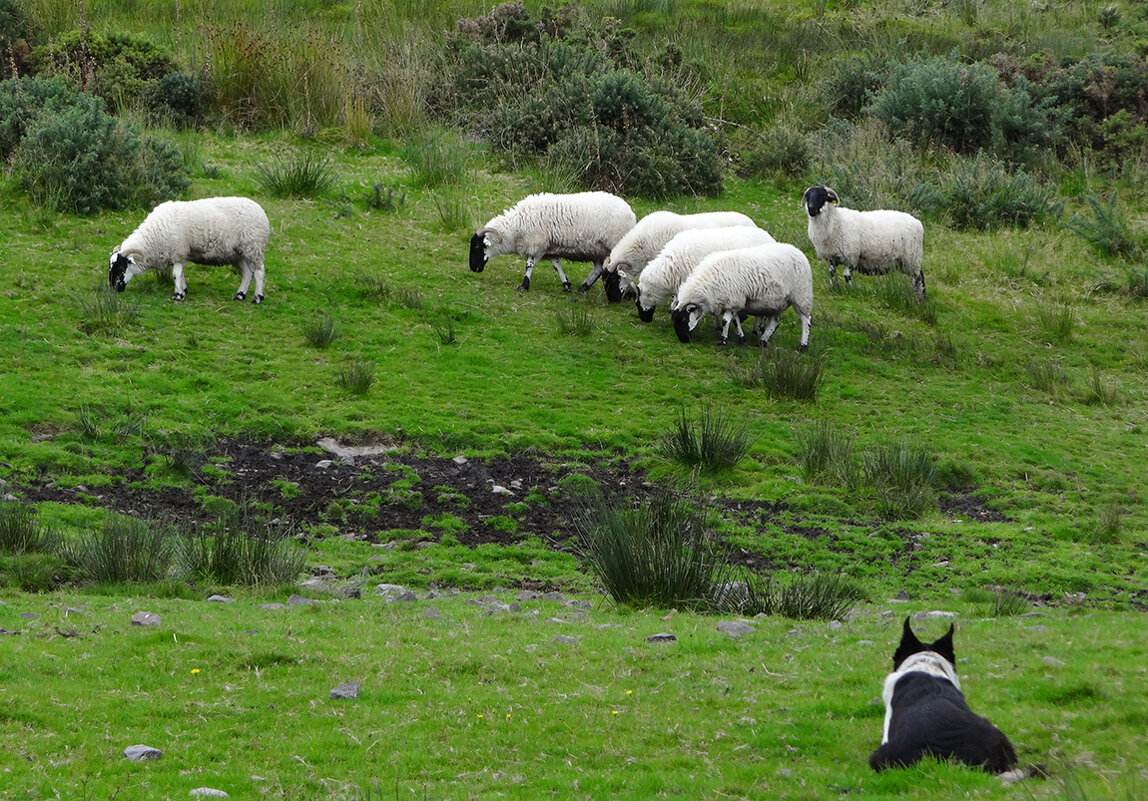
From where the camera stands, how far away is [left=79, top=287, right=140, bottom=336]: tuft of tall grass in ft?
43.1

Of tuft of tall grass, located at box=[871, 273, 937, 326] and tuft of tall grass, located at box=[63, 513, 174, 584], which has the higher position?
tuft of tall grass, located at box=[871, 273, 937, 326]

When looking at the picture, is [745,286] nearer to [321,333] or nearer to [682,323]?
[682,323]

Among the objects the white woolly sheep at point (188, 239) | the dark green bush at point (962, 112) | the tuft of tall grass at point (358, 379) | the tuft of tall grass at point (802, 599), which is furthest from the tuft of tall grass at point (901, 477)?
the dark green bush at point (962, 112)

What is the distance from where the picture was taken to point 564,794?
15.3ft

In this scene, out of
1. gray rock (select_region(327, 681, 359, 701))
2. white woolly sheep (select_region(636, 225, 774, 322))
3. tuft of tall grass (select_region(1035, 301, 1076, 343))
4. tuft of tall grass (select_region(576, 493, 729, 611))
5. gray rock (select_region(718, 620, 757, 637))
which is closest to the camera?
gray rock (select_region(327, 681, 359, 701))

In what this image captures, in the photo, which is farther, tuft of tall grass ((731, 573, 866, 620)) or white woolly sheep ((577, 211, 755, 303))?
white woolly sheep ((577, 211, 755, 303))

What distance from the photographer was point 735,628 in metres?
7.01

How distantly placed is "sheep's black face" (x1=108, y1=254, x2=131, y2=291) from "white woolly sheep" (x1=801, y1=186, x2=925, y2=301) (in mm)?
8998

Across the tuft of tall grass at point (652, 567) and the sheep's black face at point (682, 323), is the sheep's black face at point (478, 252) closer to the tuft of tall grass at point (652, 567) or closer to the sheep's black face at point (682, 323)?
the sheep's black face at point (682, 323)

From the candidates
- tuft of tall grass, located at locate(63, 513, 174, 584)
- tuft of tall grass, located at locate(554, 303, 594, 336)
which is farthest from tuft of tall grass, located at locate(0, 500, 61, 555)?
tuft of tall grass, located at locate(554, 303, 594, 336)

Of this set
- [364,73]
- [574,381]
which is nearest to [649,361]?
[574,381]

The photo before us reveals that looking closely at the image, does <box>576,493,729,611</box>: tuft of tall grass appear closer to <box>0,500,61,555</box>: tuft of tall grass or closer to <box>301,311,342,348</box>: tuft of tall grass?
<box>0,500,61,555</box>: tuft of tall grass

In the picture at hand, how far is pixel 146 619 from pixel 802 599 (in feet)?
12.8

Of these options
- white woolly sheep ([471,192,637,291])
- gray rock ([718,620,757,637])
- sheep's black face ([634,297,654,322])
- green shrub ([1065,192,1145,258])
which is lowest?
gray rock ([718,620,757,637])
